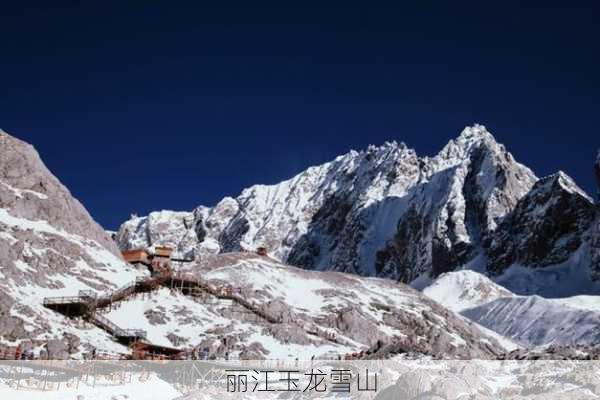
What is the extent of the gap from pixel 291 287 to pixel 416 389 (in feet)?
220

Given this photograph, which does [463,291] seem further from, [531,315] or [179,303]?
[179,303]

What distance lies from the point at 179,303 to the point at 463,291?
10881cm

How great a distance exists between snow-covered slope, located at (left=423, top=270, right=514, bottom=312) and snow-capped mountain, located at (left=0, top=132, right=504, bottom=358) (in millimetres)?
54873

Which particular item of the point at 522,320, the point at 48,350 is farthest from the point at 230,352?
the point at 522,320

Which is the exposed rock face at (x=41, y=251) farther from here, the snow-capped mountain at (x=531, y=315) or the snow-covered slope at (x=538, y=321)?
the snow-covered slope at (x=538, y=321)

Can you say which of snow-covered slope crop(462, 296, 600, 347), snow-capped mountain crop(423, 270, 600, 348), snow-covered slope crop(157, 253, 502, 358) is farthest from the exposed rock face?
snow-covered slope crop(462, 296, 600, 347)

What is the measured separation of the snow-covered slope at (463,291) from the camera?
561ft

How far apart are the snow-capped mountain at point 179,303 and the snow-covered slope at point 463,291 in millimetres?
54873

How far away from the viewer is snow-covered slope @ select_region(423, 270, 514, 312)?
170875mm

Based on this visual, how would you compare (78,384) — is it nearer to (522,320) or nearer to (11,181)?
(11,181)

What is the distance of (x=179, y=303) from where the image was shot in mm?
83562

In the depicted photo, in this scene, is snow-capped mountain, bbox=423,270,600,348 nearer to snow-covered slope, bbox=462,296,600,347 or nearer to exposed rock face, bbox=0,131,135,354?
snow-covered slope, bbox=462,296,600,347

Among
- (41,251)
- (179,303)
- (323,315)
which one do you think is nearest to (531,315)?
(323,315)

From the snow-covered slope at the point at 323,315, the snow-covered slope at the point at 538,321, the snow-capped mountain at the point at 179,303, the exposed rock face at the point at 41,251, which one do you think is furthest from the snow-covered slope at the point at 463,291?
the exposed rock face at the point at 41,251
